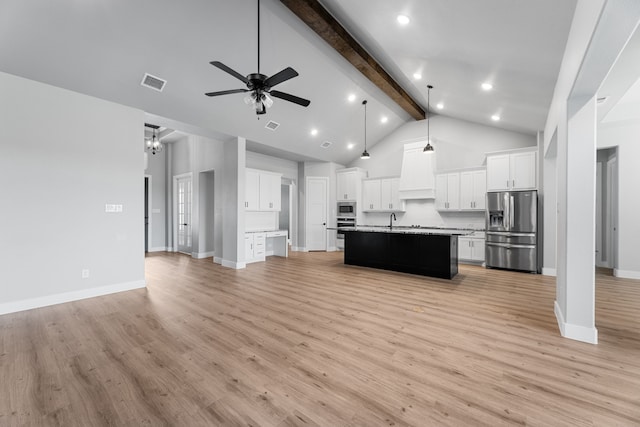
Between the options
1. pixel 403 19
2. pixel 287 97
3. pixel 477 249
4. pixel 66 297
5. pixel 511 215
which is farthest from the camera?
pixel 477 249

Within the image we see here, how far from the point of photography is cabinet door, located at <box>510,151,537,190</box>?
5773 millimetres

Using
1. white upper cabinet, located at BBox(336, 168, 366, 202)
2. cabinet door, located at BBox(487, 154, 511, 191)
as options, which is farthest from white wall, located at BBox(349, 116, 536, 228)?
cabinet door, located at BBox(487, 154, 511, 191)

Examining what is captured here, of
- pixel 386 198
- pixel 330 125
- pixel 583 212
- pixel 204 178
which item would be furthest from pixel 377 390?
pixel 204 178

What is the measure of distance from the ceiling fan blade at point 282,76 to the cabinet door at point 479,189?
566 cm

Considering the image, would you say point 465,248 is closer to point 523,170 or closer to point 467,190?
point 467,190

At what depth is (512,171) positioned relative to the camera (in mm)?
6004

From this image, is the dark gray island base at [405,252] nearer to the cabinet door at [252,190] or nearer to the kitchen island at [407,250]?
the kitchen island at [407,250]

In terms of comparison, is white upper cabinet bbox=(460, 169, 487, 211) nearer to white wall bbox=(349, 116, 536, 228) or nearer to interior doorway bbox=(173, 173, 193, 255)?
white wall bbox=(349, 116, 536, 228)

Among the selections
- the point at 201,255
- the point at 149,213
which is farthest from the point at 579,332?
the point at 149,213

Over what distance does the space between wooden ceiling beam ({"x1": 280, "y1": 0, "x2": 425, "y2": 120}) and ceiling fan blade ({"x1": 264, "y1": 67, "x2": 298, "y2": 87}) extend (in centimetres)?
123

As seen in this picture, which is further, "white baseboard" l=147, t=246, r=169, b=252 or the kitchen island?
"white baseboard" l=147, t=246, r=169, b=252

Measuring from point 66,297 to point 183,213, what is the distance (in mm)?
4941

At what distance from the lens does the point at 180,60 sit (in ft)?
13.1

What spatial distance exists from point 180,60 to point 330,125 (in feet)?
12.8
